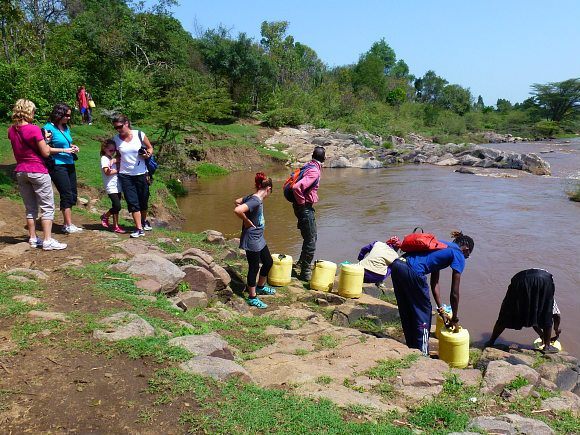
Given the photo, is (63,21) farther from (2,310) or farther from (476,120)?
(476,120)

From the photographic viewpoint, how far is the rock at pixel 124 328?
4.18m

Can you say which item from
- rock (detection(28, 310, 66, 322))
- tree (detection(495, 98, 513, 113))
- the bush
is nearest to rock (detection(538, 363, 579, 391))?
rock (detection(28, 310, 66, 322))

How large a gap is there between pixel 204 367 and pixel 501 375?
9.03 feet

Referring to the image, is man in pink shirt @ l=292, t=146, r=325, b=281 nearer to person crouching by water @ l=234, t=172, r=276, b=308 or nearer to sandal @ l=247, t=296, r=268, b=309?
person crouching by water @ l=234, t=172, r=276, b=308

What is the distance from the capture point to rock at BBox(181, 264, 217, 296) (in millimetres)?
6246

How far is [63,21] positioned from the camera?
108ft

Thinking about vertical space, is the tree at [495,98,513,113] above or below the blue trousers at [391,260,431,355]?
above

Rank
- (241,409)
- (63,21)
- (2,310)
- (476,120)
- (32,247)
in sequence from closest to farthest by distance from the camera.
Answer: (241,409) < (2,310) < (32,247) < (63,21) < (476,120)

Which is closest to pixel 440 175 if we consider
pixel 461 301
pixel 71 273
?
pixel 461 301

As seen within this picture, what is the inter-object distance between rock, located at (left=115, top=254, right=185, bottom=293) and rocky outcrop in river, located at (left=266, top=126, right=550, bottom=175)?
21.4m

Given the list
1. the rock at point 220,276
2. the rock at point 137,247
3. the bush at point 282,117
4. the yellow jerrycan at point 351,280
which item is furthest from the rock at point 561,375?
the bush at point 282,117

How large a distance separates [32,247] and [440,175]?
2172 cm

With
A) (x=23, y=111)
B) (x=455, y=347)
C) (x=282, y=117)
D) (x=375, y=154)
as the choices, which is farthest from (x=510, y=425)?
(x=282, y=117)

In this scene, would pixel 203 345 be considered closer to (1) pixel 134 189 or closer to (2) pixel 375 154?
(1) pixel 134 189
